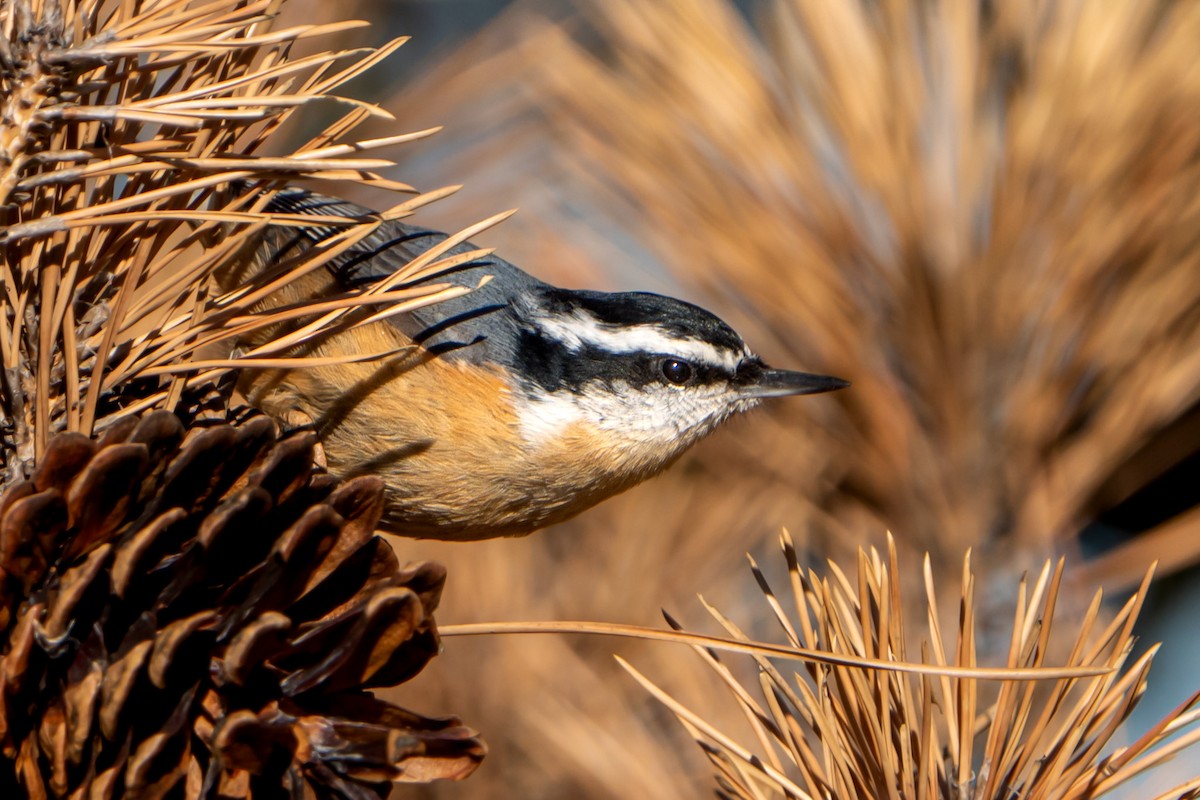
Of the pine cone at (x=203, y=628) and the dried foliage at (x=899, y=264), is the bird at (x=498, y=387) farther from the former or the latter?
the pine cone at (x=203, y=628)

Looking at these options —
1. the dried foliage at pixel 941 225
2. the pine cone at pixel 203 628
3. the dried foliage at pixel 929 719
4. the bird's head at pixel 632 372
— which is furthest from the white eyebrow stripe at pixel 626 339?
the pine cone at pixel 203 628

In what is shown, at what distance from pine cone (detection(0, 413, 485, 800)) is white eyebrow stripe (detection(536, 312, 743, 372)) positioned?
98 cm

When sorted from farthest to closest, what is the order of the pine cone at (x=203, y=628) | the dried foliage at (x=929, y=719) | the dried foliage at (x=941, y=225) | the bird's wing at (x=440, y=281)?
the bird's wing at (x=440, y=281) → the dried foliage at (x=941, y=225) → the dried foliage at (x=929, y=719) → the pine cone at (x=203, y=628)

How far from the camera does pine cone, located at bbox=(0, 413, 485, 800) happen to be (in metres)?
0.75

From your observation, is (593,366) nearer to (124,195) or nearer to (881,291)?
(881,291)

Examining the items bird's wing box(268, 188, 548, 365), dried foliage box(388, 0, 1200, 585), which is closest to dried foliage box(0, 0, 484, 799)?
bird's wing box(268, 188, 548, 365)

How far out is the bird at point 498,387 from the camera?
1569mm

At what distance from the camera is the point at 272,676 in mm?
825

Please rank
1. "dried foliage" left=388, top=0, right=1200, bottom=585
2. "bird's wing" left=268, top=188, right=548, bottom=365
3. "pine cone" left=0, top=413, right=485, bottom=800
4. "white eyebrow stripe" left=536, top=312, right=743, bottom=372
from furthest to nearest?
"white eyebrow stripe" left=536, top=312, right=743, bottom=372 < "bird's wing" left=268, top=188, right=548, bottom=365 < "dried foliage" left=388, top=0, right=1200, bottom=585 < "pine cone" left=0, top=413, right=485, bottom=800

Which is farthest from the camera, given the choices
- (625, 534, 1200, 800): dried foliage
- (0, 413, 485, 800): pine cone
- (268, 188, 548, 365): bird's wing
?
(268, 188, 548, 365): bird's wing

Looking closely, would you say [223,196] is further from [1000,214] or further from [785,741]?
[1000,214]

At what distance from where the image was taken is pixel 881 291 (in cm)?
160

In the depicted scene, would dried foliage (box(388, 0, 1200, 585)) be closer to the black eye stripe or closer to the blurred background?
the blurred background

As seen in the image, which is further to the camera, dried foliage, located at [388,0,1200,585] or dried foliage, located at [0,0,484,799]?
dried foliage, located at [388,0,1200,585]
